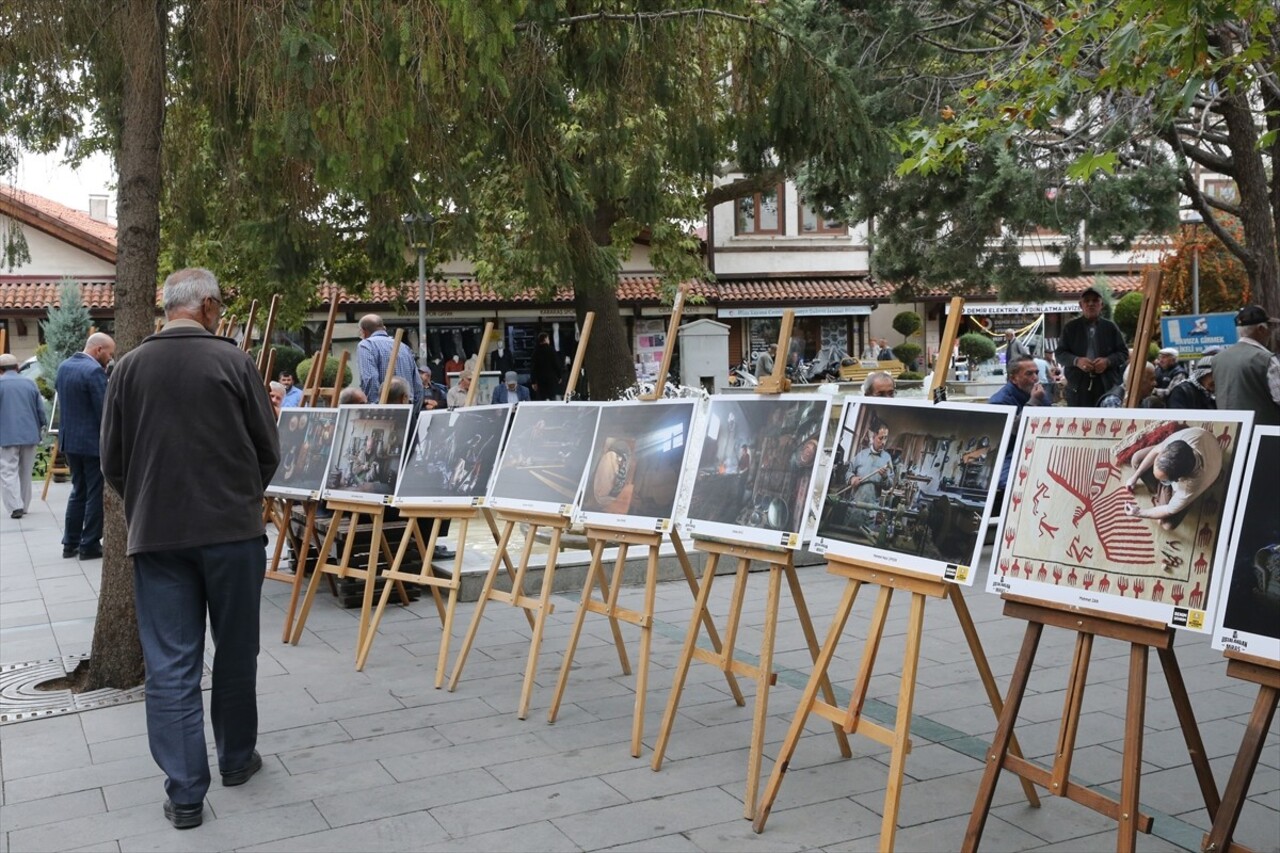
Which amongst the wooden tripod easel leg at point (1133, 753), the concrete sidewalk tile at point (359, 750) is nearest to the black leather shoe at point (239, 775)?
the concrete sidewalk tile at point (359, 750)

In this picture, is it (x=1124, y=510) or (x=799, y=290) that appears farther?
(x=799, y=290)

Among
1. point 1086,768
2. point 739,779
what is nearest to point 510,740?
point 739,779

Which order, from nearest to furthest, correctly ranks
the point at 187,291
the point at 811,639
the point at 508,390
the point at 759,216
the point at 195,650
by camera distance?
the point at 195,650 → the point at 187,291 → the point at 811,639 → the point at 508,390 → the point at 759,216

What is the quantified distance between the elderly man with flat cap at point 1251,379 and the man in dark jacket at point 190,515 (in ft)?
22.4

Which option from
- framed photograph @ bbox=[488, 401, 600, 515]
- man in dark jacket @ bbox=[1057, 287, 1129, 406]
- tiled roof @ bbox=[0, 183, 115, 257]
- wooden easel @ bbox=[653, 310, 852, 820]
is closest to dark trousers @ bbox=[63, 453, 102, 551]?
framed photograph @ bbox=[488, 401, 600, 515]

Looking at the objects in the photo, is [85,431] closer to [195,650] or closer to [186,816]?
[195,650]

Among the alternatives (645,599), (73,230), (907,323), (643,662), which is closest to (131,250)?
(645,599)

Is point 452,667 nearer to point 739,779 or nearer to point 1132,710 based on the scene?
point 739,779

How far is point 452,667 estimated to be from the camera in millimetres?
6465

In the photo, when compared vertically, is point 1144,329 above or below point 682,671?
above

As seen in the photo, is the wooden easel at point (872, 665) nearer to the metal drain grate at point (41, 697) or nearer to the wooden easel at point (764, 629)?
the wooden easel at point (764, 629)

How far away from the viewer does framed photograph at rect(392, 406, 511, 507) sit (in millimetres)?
6402

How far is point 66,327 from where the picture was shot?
24.8 meters

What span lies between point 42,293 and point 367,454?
79.8ft
